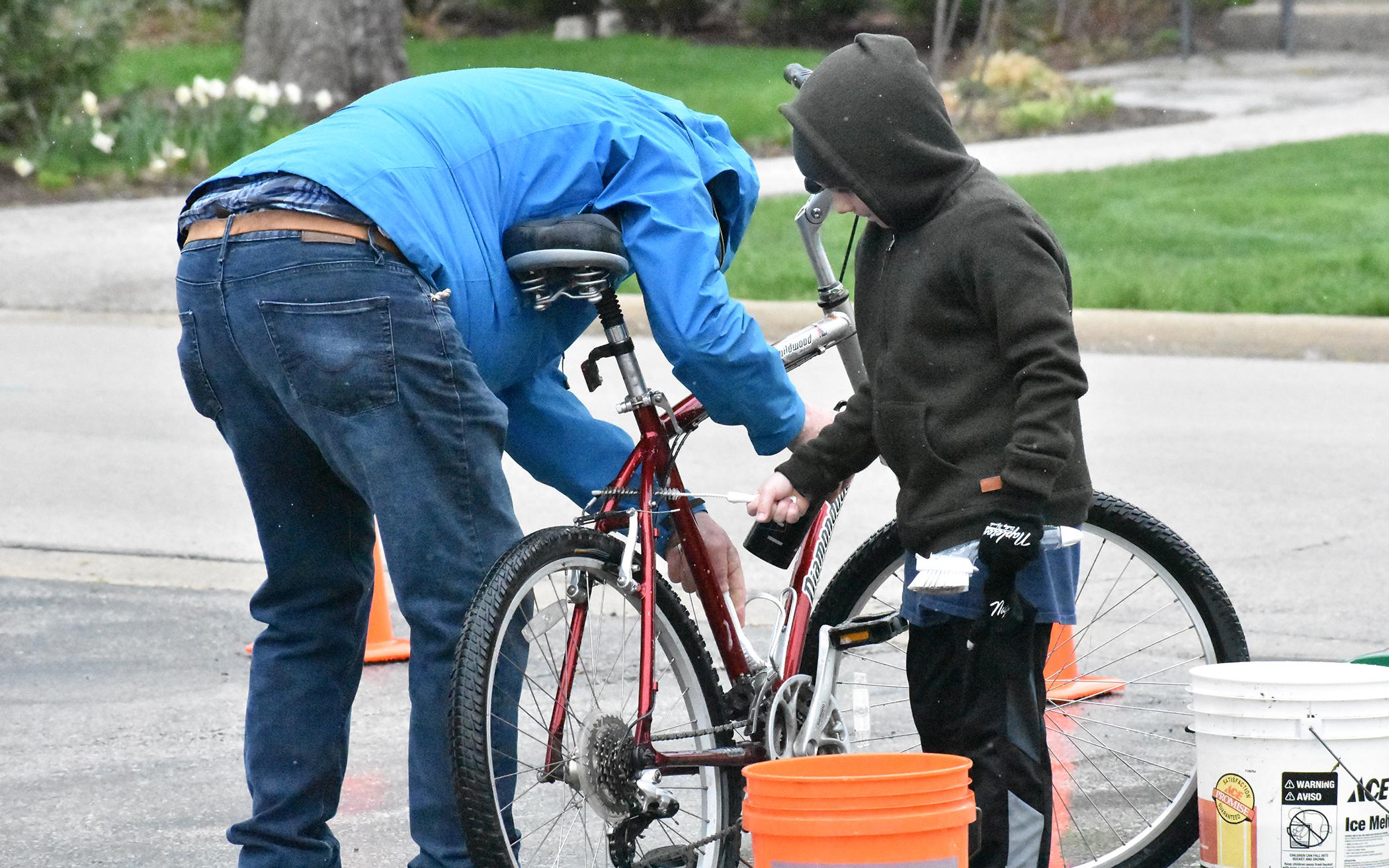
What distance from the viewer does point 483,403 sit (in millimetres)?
3219

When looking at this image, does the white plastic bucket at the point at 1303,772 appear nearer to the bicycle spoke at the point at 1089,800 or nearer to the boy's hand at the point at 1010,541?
the boy's hand at the point at 1010,541

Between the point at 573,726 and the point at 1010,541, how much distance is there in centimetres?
85

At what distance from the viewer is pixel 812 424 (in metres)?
3.65

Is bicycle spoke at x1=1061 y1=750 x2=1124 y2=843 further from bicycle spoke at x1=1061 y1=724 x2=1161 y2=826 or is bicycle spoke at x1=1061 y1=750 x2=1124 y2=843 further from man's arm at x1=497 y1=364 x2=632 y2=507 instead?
man's arm at x1=497 y1=364 x2=632 y2=507

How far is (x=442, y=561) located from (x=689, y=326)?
1.92 ft

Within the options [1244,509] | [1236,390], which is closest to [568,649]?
[1244,509]

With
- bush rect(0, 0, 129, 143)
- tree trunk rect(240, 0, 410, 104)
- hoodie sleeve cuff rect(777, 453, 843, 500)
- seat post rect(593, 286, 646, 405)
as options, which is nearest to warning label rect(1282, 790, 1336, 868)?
hoodie sleeve cuff rect(777, 453, 843, 500)

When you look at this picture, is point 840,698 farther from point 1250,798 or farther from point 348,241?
point 348,241

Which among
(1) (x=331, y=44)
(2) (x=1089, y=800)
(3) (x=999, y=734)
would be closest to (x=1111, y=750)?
(2) (x=1089, y=800)

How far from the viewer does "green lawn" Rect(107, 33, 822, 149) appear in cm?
1827

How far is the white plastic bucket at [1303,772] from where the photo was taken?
3102 millimetres

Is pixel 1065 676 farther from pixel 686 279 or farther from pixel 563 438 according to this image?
pixel 686 279

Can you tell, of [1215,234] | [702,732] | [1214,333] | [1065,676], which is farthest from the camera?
[1215,234]

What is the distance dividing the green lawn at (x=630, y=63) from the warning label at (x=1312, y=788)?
550 inches
